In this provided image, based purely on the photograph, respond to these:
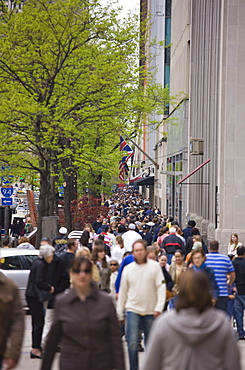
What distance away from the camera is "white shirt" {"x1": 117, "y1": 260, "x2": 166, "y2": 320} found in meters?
8.38

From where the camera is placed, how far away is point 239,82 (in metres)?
25.7

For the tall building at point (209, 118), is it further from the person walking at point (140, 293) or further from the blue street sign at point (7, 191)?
the person walking at point (140, 293)

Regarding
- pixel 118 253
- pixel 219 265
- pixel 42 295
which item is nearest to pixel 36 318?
pixel 42 295

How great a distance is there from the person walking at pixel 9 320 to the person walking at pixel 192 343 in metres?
1.69

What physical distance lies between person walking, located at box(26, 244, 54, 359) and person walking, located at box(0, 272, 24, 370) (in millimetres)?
4115

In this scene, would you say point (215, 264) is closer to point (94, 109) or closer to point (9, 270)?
point (9, 270)

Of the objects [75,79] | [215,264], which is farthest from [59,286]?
[75,79]

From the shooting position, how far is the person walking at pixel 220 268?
10688mm

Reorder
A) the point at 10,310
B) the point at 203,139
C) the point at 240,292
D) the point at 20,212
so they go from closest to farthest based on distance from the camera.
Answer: the point at 10,310
the point at 240,292
the point at 203,139
the point at 20,212

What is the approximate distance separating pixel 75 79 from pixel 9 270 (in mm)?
10874

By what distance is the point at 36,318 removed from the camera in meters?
10.3

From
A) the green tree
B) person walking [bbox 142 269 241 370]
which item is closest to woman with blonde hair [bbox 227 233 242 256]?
the green tree

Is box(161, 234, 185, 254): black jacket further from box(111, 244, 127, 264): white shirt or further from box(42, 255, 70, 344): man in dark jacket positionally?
box(42, 255, 70, 344): man in dark jacket

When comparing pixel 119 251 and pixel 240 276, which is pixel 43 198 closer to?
pixel 119 251
